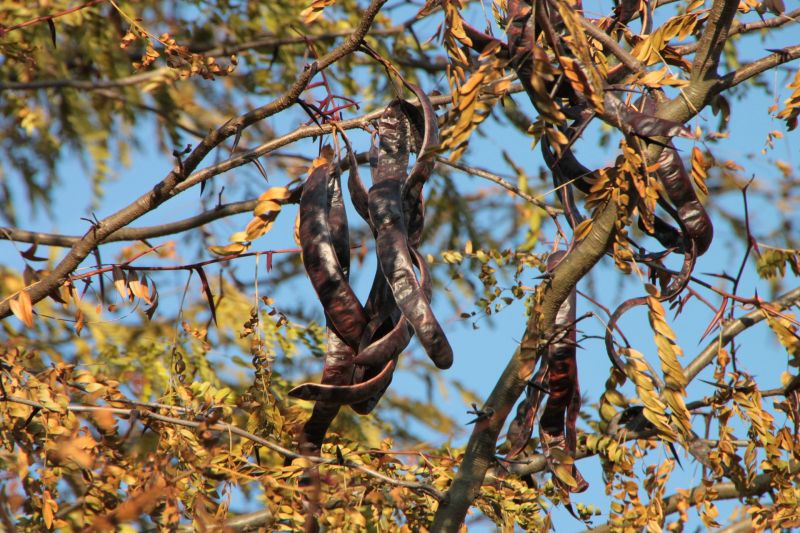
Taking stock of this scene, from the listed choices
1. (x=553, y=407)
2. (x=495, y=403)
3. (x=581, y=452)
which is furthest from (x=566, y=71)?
(x=581, y=452)

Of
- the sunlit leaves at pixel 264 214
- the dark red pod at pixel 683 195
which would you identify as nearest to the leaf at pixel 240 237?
the sunlit leaves at pixel 264 214

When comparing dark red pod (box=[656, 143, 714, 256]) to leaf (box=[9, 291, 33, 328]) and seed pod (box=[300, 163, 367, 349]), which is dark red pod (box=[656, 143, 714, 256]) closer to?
seed pod (box=[300, 163, 367, 349])

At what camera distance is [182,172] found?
239cm

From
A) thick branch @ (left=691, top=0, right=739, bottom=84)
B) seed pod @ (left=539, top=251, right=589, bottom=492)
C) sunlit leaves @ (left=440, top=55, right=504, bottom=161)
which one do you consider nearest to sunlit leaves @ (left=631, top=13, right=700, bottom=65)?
thick branch @ (left=691, top=0, right=739, bottom=84)

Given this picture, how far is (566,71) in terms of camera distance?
1.86m

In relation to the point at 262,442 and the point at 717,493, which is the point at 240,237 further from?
the point at 717,493

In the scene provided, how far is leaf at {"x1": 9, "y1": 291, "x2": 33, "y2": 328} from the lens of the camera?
246 centimetres

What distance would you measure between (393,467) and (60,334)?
9.45ft

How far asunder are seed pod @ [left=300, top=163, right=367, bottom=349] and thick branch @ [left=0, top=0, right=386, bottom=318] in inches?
10.0

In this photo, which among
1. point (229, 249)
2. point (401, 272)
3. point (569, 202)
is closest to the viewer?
point (401, 272)

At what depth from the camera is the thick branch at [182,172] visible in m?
2.20

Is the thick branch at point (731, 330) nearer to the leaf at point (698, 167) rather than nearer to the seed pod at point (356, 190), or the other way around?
the leaf at point (698, 167)

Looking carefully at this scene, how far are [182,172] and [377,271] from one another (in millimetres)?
547

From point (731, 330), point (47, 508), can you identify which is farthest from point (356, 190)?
point (731, 330)
